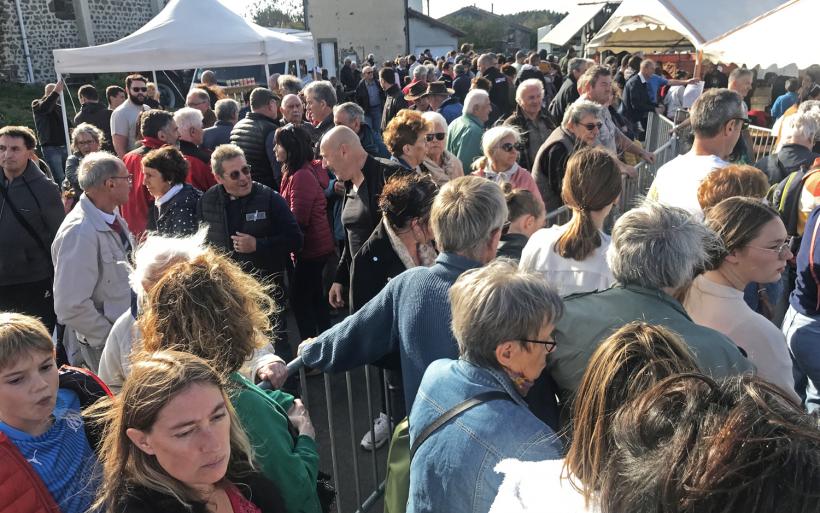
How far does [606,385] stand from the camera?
1343mm

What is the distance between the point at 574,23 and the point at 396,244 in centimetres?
2336

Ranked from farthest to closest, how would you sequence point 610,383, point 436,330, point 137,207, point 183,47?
point 183,47, point 137,207, point 436,330, point 610,383

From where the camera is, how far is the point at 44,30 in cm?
2605

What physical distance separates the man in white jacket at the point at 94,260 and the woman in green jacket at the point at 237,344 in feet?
5.05

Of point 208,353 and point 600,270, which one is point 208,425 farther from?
point 600,270

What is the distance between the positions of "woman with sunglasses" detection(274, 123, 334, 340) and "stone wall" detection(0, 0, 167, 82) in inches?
1005

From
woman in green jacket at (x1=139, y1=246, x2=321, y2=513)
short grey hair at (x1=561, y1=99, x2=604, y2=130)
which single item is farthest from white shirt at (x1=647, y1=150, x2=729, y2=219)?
woman in green jacket at (x1=139, y1=246, x2=321, y2=513)

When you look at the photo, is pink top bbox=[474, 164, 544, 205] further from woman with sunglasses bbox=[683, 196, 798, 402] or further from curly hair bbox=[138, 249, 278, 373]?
curly hair bbox=[138, 249, 278, 373]

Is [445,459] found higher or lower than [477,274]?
lower

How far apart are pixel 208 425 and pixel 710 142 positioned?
345cm

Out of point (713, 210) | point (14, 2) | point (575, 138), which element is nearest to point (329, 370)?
point (713, 210)

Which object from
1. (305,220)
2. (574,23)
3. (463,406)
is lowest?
(305,220)

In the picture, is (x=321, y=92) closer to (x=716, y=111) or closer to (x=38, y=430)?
(x=716, y=111)

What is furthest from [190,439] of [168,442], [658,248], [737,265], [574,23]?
[574,23]
